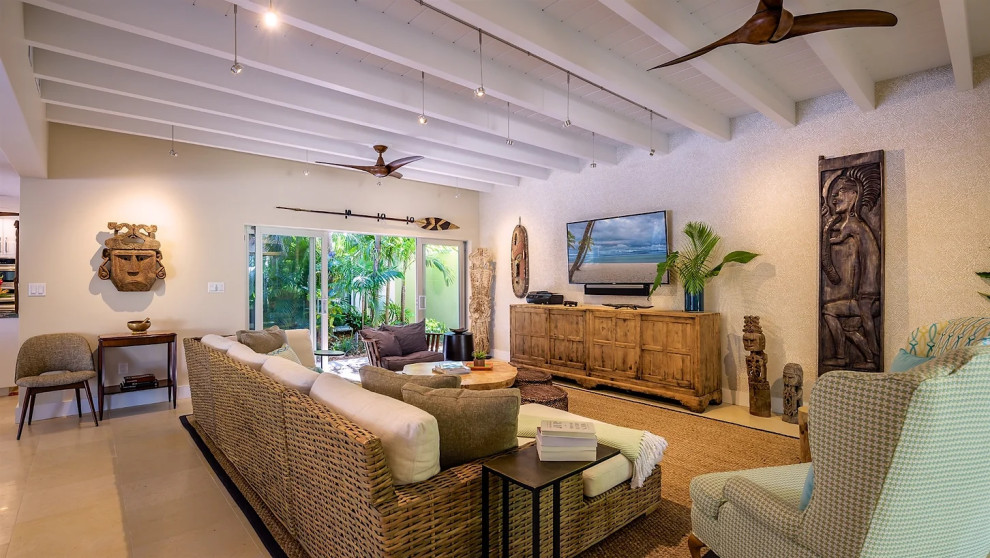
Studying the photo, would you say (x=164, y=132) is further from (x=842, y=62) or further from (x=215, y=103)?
(x=842, y=62)

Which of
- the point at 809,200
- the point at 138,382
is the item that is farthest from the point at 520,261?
the point at 138,382

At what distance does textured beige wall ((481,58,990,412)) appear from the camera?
11.8 feet

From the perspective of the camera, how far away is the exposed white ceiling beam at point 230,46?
2641mm

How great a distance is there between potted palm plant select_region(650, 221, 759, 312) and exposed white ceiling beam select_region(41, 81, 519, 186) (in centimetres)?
304

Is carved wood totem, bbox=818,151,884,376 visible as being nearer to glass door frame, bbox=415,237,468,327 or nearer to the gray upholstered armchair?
glass door frame, bbox=415,237,468,327

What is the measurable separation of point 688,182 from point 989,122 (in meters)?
2.34

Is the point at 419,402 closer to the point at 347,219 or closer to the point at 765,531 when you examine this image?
the point at 765,531

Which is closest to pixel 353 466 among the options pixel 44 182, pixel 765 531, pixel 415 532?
pixel 415 532

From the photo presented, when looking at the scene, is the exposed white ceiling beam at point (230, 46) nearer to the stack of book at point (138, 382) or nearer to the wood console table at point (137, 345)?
the wood console table at point (137, 345)

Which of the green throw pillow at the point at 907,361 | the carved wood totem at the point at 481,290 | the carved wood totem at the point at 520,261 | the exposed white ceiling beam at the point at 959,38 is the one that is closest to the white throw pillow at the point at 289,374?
the green throw pillow at the point at 907,361

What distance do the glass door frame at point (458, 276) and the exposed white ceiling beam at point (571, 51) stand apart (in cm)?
440

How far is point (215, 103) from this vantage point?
401 cm

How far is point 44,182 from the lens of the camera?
4586 mm

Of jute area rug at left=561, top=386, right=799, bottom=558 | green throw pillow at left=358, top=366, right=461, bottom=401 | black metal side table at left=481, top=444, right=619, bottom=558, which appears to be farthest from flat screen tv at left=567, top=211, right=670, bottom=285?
black metal side table at left=481, top=444, right=619, bottom=558
